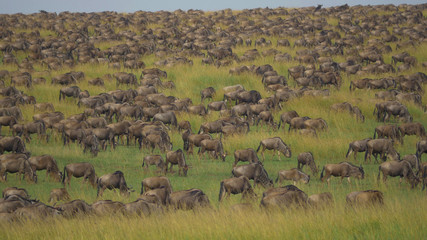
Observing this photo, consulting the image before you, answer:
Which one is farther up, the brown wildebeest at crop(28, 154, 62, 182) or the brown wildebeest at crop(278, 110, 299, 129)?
the brown wildebeest at crop(28, 154, 62, 182)

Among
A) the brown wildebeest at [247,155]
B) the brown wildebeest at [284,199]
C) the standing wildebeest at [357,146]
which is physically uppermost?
the brown wildebeest at [284,199]

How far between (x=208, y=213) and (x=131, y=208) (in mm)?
1597

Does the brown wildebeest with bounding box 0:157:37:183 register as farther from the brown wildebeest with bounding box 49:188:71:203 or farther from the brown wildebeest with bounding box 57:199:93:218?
the brown wildebeest with bounding box 57:199:93:218

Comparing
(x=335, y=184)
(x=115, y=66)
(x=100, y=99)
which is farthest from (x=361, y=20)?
(x=335, y=184)

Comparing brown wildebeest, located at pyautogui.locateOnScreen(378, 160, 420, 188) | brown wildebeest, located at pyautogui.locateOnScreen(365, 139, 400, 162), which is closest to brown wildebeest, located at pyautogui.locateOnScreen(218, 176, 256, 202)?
brown wildebeest, located at pyautogui.locateOnScreen(378, 160, 420, 188)

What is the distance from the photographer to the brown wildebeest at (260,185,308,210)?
42.2 feet

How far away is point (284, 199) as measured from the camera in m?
13.0

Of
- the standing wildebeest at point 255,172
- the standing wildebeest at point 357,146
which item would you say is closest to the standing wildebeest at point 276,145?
the standing wildebeest at point 357,146

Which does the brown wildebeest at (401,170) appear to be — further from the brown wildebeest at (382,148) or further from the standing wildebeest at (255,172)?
the standing wildebeest at (255,172)

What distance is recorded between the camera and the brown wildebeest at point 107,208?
12.5m

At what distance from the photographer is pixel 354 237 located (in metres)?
10.9

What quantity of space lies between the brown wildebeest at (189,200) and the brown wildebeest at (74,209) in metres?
1.98

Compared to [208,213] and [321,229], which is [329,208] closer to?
[321,229]

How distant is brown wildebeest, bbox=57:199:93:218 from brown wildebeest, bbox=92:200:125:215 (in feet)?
0.45
